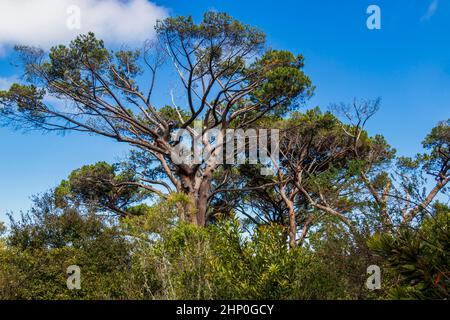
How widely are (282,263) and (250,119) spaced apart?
1696cm

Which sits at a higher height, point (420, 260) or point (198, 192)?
Answer: point (198, 192)

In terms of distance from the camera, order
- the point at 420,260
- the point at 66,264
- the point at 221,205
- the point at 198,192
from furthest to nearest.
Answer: the point at 221,205 → the point at 198,192 → the point at 66,264 → the point at 420,260

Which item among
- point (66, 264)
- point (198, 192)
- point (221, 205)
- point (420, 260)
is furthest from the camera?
point (221, 205)

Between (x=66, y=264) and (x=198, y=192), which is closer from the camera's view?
(x=66, y=264)

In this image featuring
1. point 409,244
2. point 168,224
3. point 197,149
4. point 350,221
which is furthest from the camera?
point 197,149

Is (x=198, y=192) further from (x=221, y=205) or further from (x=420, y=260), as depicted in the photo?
(x=420, y=260)

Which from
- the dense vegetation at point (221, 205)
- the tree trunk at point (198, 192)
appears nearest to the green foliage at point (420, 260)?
the dense vegetation at point (221, 205)

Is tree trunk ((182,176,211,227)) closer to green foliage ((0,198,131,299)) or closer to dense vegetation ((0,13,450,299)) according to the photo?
dense vegetation ((0,13,450,299))

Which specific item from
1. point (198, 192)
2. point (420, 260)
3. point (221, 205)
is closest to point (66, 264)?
point (198, 192)

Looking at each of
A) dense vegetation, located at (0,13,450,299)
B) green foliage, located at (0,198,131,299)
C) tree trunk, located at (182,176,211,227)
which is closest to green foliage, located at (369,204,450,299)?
dense vegetation, located at (0,13,450,299)

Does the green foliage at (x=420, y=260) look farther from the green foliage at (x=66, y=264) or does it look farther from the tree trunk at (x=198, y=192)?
the tree trunk at (x=198, y=192)
